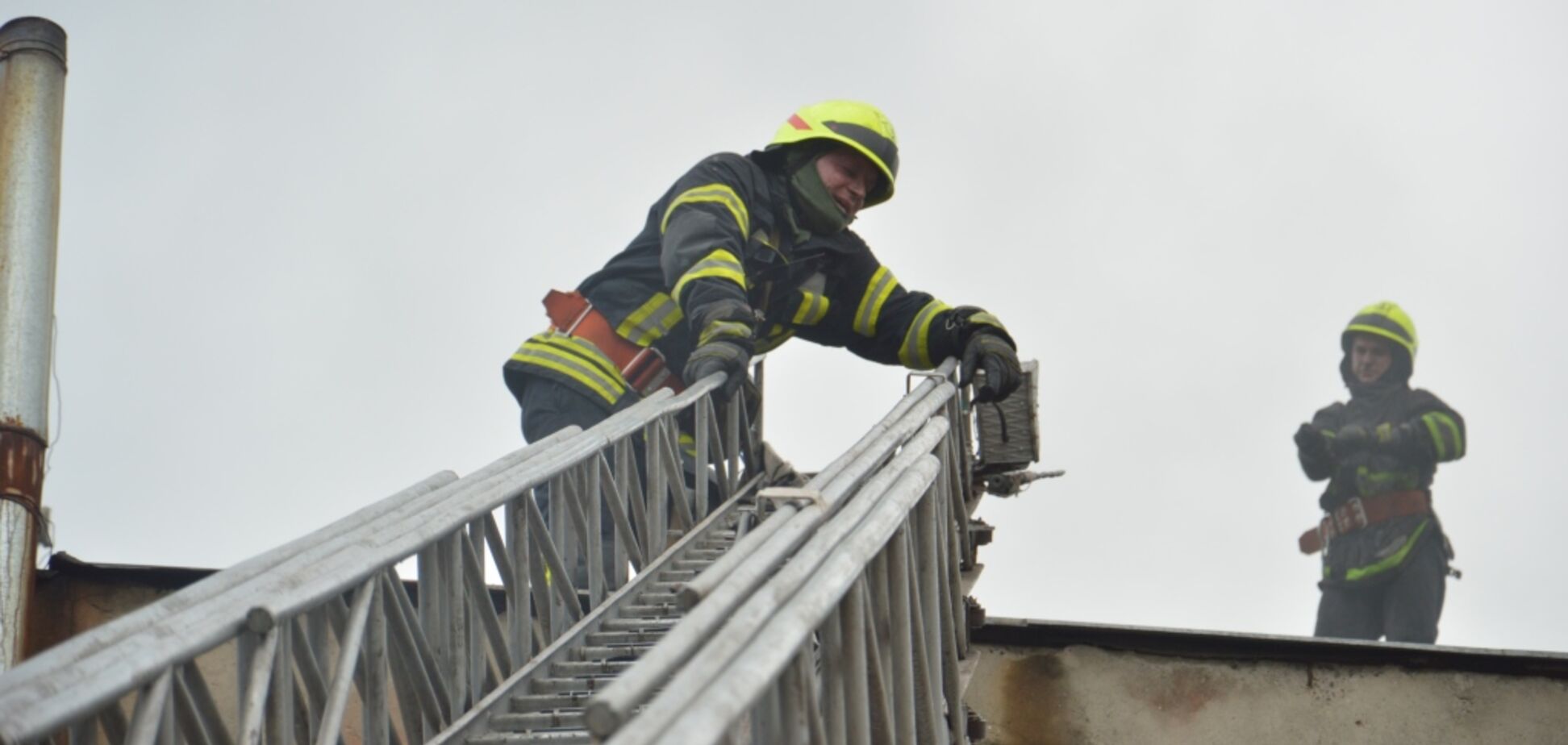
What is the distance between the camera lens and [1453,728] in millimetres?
7055

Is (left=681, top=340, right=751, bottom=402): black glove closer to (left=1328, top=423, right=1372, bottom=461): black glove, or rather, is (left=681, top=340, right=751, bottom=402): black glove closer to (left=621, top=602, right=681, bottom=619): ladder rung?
(left=621, top=602, right=681, bottom=619): ladder rung

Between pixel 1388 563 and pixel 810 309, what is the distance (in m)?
9.11

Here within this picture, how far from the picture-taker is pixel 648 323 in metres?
7.45

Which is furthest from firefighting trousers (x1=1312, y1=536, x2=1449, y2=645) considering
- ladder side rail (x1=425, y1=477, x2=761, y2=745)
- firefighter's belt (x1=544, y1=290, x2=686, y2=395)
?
ladder side rail (x1=425, y1=477, x2=761, y2=745)

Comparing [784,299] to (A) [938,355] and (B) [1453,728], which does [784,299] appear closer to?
(A) [938,355]

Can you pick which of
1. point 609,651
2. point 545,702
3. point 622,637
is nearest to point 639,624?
point 622,637

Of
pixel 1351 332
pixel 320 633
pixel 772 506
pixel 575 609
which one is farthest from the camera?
pixel 1351 332

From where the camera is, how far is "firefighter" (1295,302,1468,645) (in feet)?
49.8

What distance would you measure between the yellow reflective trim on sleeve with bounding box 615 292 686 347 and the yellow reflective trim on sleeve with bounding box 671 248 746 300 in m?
0.47

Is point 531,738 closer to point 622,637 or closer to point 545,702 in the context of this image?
point 545,702

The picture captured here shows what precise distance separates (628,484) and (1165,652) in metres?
2.41

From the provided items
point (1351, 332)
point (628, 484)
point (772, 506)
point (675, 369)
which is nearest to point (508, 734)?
point (628, 484)

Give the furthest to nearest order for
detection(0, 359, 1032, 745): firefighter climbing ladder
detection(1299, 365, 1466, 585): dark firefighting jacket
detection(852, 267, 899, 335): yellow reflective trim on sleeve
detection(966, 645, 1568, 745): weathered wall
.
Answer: detection(1299, 365, 1466, 585): dark firefighting jacket → detection(852, 267, 899, 335): yellow reflective trim on sleeve → detection(966, 645, 1568, 745): weathered wall → detection(0, 359, 1032, 745): firefighter climbing ladder

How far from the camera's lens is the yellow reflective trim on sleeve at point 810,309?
310 inches
